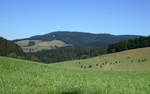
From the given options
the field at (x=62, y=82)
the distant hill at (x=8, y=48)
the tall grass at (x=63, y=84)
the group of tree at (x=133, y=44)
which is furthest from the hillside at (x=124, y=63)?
the distant hill at (x=8, y=48)

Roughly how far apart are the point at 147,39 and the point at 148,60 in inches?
2201

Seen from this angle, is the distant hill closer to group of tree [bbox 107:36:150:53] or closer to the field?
group of tree [bbox 107:36:150:53]

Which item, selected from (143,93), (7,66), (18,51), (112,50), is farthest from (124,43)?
(143,93)

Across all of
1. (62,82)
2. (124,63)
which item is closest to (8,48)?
(124,63)

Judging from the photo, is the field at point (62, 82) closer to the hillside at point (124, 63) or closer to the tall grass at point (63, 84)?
the tall grass at point (63, 84)

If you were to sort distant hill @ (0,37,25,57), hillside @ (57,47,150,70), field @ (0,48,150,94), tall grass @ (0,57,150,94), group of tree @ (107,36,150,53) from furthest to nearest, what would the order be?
distant hill @ (0,37,25,57)
group of tree @ (107,36,150,53)
hillside @ (57,47,150,70)
field @ (0,48,150,94)
tall grass @ (0,57,150,94)

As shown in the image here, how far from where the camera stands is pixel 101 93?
13328 millimetres

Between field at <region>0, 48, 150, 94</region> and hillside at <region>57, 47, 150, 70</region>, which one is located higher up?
field at <region>0, 48, 150, 94</region>

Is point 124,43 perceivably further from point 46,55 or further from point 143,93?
→ point 143,93

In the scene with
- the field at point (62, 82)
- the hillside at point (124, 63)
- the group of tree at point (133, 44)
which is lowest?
the hillside at point (124, 63)

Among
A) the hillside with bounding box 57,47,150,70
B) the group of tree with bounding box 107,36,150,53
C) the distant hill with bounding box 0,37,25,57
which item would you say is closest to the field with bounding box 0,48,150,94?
the hillside with bounding box 57,47,150,70

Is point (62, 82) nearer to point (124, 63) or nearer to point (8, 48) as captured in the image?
point (124, 63)

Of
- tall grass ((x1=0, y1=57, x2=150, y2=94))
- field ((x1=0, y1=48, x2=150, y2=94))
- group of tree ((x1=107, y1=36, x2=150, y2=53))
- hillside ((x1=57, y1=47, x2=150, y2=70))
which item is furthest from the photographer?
group of tree ((x1=107, y1=36, x2=150, y2=53))

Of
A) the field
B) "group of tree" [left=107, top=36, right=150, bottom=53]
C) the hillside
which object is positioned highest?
the field
